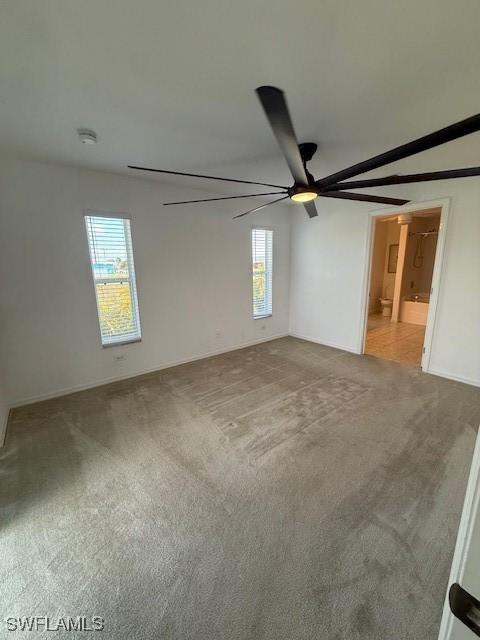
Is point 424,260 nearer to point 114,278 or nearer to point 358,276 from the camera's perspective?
point 358,276

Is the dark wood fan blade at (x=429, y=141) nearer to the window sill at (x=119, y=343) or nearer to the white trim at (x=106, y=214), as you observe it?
the white trim at (x=106, y=214)

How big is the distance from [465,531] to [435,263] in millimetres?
3752

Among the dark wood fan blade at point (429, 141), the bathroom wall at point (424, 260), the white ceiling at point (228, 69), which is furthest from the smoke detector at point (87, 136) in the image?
the bathroom wall at point (424, 260)

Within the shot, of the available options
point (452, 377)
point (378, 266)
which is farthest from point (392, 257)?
point (452, 377)

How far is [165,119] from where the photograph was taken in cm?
196

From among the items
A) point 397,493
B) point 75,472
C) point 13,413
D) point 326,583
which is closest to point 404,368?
point 397,493

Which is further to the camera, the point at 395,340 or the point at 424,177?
the point at 395,340

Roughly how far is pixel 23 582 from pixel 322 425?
A: 2.25 metres

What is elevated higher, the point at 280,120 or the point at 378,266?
the point at 280,120

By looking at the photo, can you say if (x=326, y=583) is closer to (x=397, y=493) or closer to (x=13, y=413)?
(x=397, y=493)

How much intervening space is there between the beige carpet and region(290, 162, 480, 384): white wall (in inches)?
28.2

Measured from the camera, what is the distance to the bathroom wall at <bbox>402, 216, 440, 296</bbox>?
20.8 ft

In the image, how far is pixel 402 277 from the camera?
6.23 m

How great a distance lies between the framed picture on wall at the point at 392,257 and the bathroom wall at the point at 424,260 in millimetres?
448
